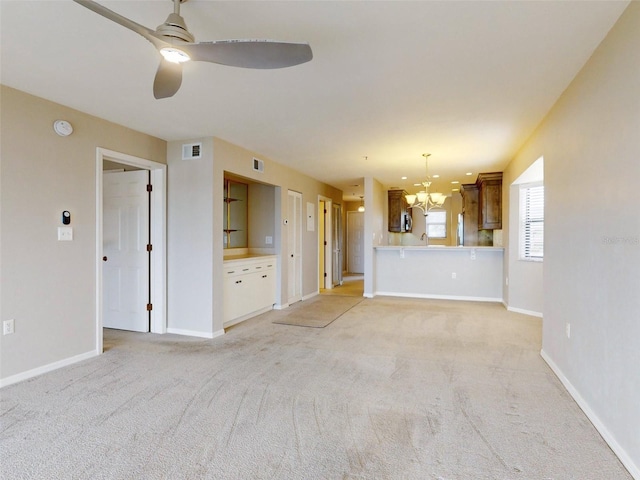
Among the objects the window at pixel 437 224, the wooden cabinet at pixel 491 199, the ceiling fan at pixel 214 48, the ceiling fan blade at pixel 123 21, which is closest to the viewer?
the ceiling fan blade at pixel 123 21

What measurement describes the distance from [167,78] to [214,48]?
1.70 ft

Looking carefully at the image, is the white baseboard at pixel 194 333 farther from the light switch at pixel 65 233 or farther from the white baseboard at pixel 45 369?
the light switch at pixel 65 233

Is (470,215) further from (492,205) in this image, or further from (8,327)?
(8,327)

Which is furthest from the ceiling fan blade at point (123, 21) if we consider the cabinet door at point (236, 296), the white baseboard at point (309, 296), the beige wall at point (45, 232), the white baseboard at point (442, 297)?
the white baseboard at point (442, 297)

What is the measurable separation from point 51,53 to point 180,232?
225 centimetres

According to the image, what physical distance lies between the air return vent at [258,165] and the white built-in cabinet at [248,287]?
1.28 metres

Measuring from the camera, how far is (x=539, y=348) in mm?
3605

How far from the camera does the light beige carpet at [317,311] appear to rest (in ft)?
15.4

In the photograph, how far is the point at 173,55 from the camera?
1705mm

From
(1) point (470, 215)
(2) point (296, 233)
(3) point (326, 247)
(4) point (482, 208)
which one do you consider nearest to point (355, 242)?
(3) point (326, 247)

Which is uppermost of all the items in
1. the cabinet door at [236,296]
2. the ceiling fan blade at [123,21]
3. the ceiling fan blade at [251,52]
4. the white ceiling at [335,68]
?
the white ceiling at [335,68]

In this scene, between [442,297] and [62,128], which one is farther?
[442,297]

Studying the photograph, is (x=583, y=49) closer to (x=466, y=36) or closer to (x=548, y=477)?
(x=466, y=36)

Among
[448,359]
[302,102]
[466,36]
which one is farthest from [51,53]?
[448,359]
